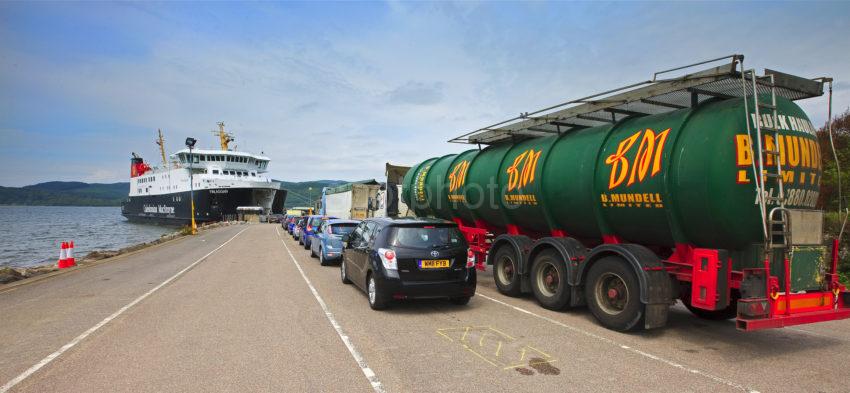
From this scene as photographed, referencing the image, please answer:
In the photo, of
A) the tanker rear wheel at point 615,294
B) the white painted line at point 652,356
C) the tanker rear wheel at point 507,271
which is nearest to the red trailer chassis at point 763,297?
the tanker rear wheel at point 615,294

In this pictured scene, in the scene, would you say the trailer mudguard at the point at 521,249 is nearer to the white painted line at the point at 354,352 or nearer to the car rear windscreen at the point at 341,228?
the white painted line at the point at 354,352

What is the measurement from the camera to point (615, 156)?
643 cm

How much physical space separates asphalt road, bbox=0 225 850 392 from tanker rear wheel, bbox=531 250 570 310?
235 mm

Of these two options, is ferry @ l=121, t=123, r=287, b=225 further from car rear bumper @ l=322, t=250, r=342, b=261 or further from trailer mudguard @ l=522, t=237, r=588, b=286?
trailer mudguard @ l=522, t=237, r=588, b=286

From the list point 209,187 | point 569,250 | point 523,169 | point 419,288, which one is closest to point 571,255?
point 569,250

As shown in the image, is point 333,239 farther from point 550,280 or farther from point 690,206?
point 690,206

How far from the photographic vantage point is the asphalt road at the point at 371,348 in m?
4.11

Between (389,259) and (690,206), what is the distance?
4.28 metres

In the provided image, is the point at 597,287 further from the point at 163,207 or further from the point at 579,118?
the point at 163,207

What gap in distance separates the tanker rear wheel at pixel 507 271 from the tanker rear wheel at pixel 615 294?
1.76 meters

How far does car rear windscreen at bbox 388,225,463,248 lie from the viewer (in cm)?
714

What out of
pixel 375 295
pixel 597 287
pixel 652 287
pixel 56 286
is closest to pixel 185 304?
pixel 375 295

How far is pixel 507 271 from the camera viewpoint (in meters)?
8.65

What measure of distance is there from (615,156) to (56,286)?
11.8 meters
